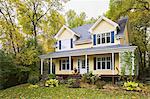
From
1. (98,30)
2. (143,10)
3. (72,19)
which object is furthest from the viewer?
(72,19)

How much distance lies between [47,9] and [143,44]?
15.2 metres

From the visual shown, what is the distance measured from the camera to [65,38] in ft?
103

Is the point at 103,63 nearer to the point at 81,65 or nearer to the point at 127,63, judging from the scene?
the point at 81,65

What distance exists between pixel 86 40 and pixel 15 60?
895 cm

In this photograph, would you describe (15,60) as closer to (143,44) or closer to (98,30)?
(98,30)

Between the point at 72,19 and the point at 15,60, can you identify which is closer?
the point at 15,60

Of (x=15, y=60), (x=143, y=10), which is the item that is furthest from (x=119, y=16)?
(x=15, y=60)

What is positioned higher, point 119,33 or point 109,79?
point 119,33

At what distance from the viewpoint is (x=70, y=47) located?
30.5 meters

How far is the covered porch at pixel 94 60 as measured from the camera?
2349cm

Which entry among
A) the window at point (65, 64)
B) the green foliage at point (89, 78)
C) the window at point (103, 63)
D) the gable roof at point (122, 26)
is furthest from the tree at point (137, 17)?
the green foliage at point (89, 78)

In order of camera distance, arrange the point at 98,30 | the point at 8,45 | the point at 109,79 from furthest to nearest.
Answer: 1. the point at 8,45
2. the point at 98,30
3. the point at 109,79

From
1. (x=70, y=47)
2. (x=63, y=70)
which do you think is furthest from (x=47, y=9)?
(x=63, y=70)

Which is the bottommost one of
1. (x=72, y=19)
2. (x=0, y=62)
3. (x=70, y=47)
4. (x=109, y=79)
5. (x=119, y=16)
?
(x=109, y=79)
